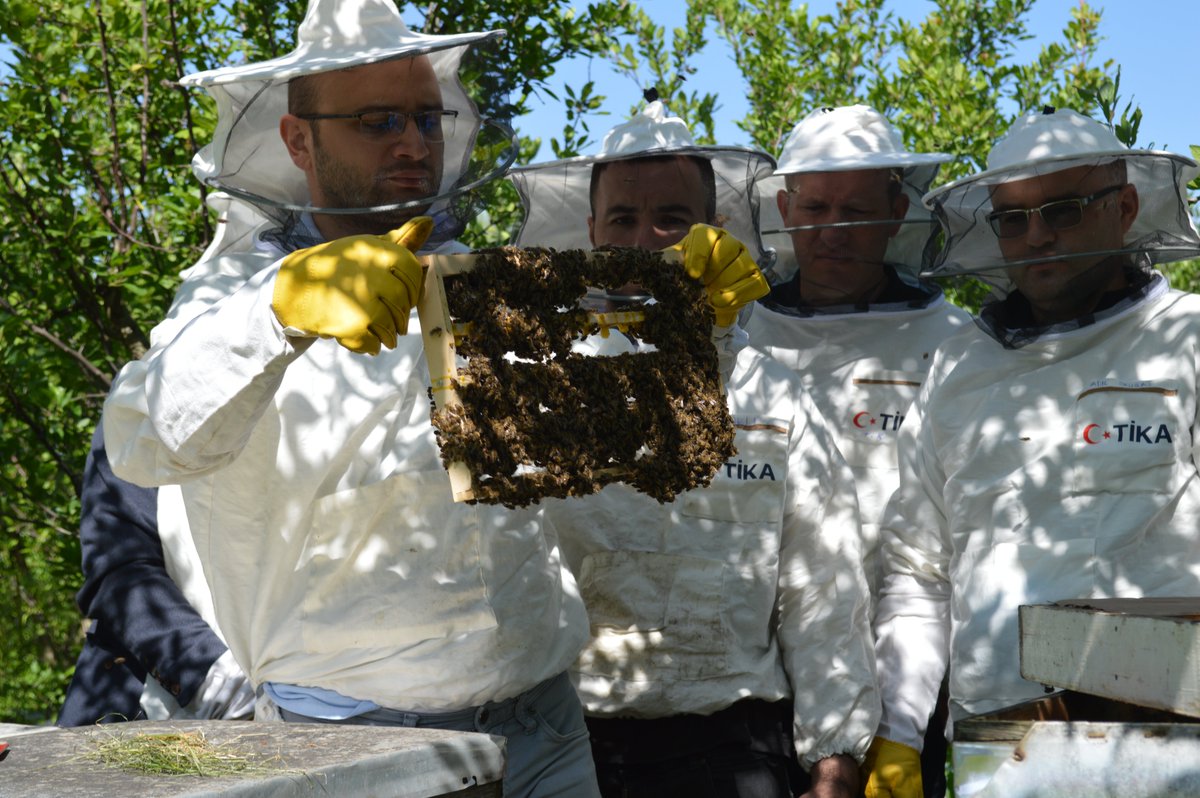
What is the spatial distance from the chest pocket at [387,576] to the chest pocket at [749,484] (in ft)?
2.91

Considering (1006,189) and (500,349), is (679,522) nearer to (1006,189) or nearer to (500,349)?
(500,349)

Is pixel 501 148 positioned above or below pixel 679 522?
above

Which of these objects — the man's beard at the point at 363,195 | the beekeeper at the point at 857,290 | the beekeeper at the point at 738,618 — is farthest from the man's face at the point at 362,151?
the beekeeper at the point at 857,290

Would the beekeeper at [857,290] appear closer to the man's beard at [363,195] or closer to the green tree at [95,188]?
the green tree at [95,188]

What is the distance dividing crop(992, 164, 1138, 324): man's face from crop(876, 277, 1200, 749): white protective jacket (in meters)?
0.12

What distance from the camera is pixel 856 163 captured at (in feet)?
13.4

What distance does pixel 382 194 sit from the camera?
8.75ft

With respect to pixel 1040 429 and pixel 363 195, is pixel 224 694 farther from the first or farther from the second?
pixel 1040 429

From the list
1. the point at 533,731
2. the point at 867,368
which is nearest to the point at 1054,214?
the point at 867,368

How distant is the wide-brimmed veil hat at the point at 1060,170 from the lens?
3281mm

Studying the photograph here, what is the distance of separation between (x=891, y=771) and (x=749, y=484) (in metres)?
0.81

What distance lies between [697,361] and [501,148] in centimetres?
80

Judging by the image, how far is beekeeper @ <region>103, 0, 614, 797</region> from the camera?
2.20 m

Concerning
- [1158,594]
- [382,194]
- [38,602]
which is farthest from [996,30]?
[38,602]
